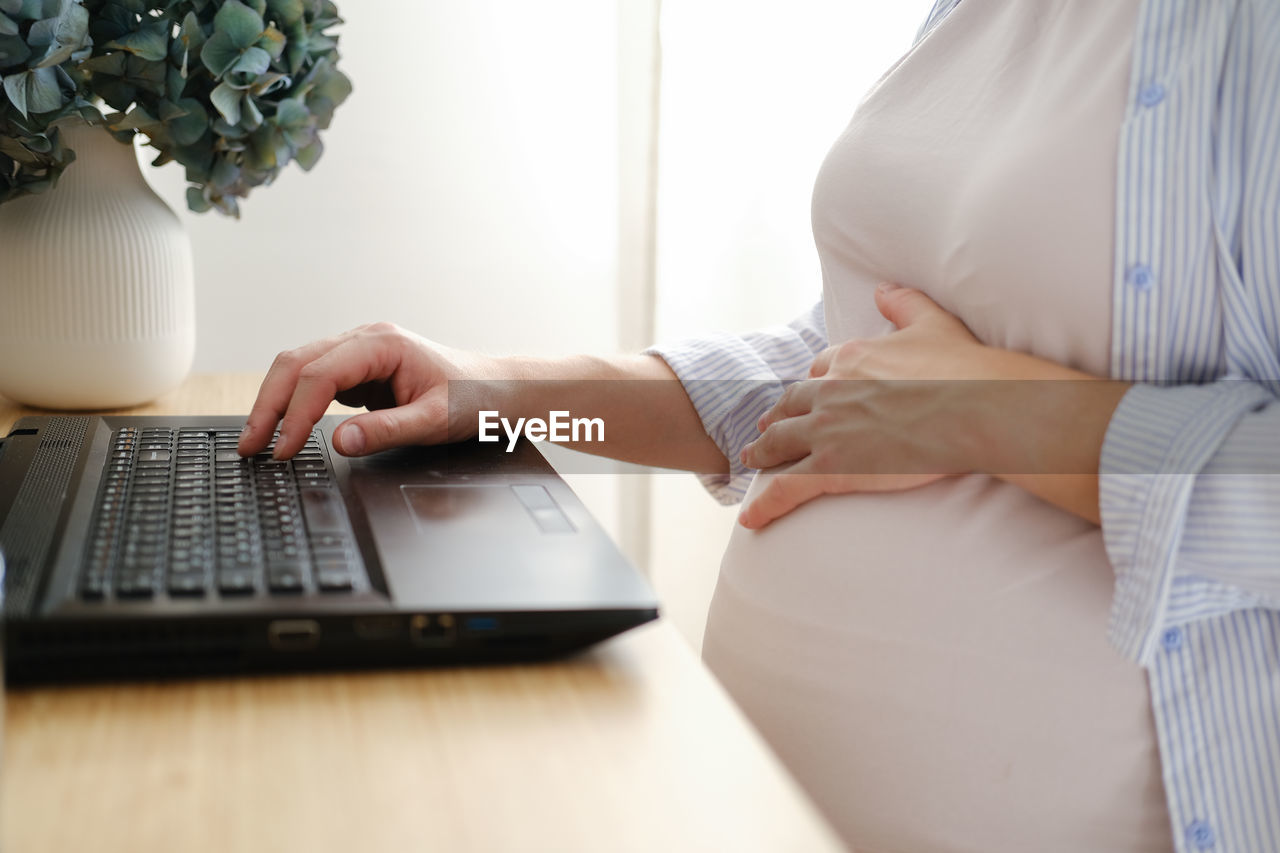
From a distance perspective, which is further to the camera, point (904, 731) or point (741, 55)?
point (741, 55)

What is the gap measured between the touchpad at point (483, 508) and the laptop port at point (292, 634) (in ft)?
0.35

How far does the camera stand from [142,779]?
341 mm

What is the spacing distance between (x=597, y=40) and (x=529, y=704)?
1.36 metres

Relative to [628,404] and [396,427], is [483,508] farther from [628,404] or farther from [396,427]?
[628,404]

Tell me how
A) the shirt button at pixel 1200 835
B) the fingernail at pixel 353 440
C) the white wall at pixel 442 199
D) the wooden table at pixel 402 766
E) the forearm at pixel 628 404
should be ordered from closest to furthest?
the wooden table at pixel 402 766
the shirt button at pixel 1200 835
the fingernail at pixel 353 440
the forearm at pixel 628 404
the white wall at pixel 442 199

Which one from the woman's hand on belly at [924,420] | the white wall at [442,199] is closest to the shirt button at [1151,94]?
the woman's hand on belly at [924,420]

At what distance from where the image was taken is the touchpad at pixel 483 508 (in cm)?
52

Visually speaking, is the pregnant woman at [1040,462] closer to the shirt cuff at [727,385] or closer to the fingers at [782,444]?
the fingers at [782,444]

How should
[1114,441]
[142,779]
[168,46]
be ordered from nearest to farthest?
[142,779]
[1114,441]
[168,46]

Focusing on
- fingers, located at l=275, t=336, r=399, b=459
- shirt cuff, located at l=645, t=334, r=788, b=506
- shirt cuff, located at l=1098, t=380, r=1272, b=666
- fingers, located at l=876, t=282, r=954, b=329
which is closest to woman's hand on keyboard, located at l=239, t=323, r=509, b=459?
fingers, located at l=275, t=336, r=399, b=459

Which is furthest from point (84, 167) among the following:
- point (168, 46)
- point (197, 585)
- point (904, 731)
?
point (904, 731)

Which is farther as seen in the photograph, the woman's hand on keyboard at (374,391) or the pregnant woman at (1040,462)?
the woman's hand on keyboard at (374,391)

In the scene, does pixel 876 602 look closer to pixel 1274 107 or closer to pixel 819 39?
pixel 1274 107

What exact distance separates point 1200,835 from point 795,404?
34cm
